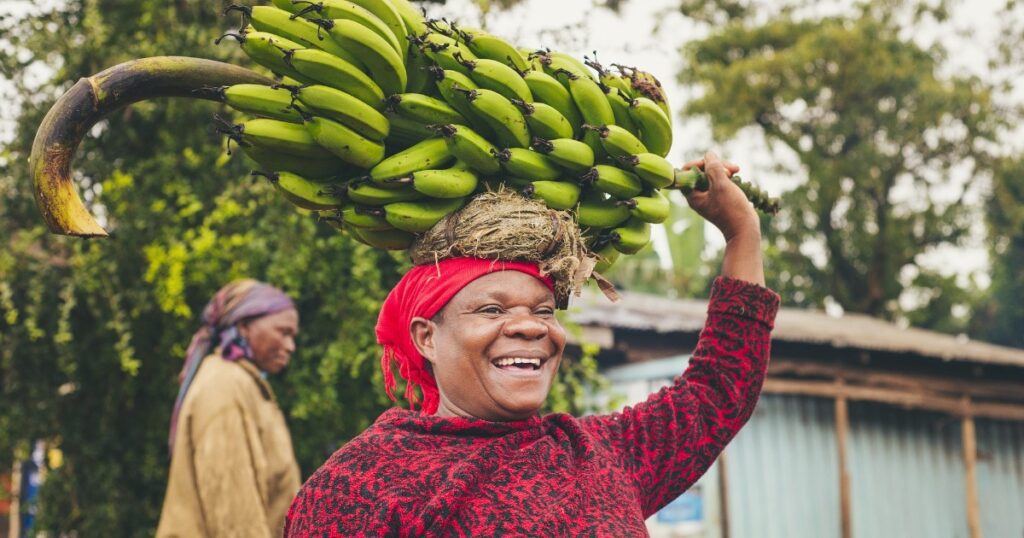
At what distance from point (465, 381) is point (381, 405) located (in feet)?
9.94

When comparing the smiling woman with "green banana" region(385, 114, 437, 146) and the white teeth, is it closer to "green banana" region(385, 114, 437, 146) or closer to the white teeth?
the white teeth

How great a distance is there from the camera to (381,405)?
5.07 metres

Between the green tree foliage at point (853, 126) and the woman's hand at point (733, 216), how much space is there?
1718 cm

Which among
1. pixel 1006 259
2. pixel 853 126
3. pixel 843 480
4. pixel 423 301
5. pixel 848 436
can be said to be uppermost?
pixel 853 126

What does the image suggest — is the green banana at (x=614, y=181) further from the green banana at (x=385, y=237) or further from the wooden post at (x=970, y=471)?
the wooden post at (x=970, y=471)

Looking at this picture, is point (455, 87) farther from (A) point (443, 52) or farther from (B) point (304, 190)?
(B) point (304, 190)

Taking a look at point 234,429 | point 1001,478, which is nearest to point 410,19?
point 234,429

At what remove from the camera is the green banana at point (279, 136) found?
6.56 feet

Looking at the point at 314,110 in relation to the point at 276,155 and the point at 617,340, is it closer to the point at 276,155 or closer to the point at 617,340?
the point at 276,155

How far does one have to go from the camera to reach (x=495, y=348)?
6.97ft

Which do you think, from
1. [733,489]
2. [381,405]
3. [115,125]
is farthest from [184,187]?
[733,489]

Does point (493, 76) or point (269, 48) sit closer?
point (269, 48)

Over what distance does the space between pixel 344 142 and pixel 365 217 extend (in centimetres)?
20

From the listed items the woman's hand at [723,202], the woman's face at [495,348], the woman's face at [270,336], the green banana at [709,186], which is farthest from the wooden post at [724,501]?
the woman's face at [495,348]
